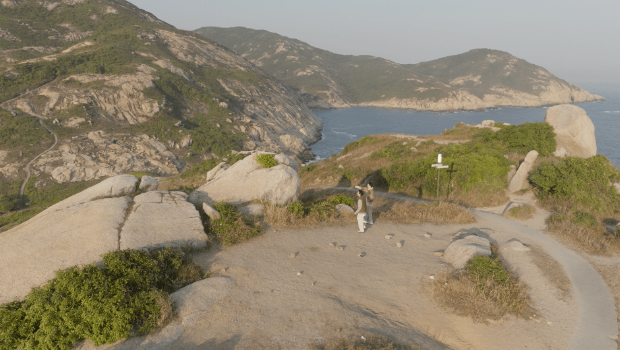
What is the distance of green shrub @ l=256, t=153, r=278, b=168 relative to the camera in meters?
19.1

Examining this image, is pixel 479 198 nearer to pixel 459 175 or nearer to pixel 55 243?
pixel 459 175

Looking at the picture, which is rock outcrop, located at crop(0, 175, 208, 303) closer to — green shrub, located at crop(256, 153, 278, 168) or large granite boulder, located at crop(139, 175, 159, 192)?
large granite boulder, located at crop(139, 175, 159, 192)

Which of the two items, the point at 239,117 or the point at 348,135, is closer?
the point at 239,117

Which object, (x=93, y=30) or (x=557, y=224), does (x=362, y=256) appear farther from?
(x=93, y=30)

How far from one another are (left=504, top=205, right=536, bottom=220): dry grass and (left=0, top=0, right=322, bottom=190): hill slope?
68.8 metres

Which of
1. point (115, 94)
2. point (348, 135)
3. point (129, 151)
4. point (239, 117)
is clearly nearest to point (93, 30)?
point (115, 94)

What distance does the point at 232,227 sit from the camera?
14672 millimetres

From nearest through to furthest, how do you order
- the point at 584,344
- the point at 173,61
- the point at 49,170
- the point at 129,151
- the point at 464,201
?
1. the point at 584,344
2. the point at 464,201
3. the point at 49,170
4. the point at 129,151
5. the point at 173,61

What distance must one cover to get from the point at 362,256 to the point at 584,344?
758 cm

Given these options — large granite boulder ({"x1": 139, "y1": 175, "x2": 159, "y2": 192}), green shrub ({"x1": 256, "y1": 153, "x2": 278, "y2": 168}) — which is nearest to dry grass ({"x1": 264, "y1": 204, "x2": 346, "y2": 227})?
green shrub ({"x1": 256, "y1": 153, "x2": 278, "y2": 168})

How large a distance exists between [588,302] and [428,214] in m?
9.05

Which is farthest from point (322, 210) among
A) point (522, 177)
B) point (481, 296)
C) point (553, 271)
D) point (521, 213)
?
point (522, 177)

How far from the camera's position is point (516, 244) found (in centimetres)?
1484

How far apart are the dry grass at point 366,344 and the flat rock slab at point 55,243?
896 centimetres
